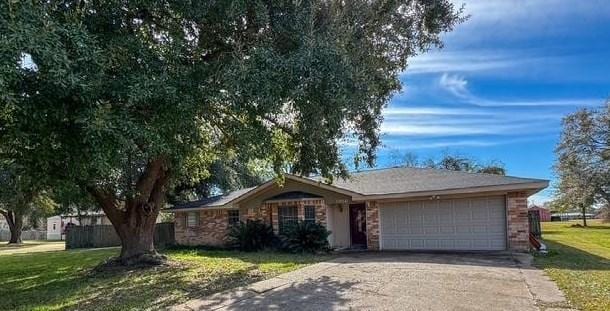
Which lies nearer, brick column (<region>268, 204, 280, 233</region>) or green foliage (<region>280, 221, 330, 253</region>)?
green foliage (<region>280, 221, 330, 253</region>)

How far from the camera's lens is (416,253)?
16188 millimetres

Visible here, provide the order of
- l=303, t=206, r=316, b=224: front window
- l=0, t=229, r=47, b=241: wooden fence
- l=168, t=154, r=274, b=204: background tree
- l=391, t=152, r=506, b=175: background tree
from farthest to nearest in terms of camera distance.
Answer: l=0, t=229, r=47, b=241: wooden fence, l=391, t=152, r=506, b=175: background tree, l=168, t=154, r=274, b=204: background tree, l=303, t=206, r=316, b=224: front window

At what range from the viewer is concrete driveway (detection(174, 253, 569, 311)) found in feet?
27.0

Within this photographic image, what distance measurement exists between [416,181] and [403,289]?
31.1 ft

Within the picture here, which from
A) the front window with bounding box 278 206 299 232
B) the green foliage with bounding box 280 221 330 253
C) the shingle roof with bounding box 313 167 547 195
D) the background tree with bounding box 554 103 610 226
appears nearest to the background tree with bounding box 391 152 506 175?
the background tree with bounding box 554 103 610 226

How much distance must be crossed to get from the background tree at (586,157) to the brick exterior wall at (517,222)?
28306mm

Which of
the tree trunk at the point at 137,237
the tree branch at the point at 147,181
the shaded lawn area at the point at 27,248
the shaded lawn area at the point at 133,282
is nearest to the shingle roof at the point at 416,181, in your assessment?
the shaded lawn area at the point at 133,282

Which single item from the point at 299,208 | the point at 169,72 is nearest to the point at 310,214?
the point at 299,208

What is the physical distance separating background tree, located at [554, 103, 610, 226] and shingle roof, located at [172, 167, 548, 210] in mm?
25524

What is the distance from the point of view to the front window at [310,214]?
19578 millimetres

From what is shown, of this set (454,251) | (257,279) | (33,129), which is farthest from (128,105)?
(454,251)

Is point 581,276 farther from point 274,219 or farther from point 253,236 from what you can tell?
point 274,219

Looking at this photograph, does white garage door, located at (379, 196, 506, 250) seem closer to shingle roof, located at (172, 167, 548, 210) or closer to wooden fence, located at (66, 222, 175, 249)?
shingle roof, located at (172, 167, 548, 210)

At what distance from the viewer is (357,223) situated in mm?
20234
